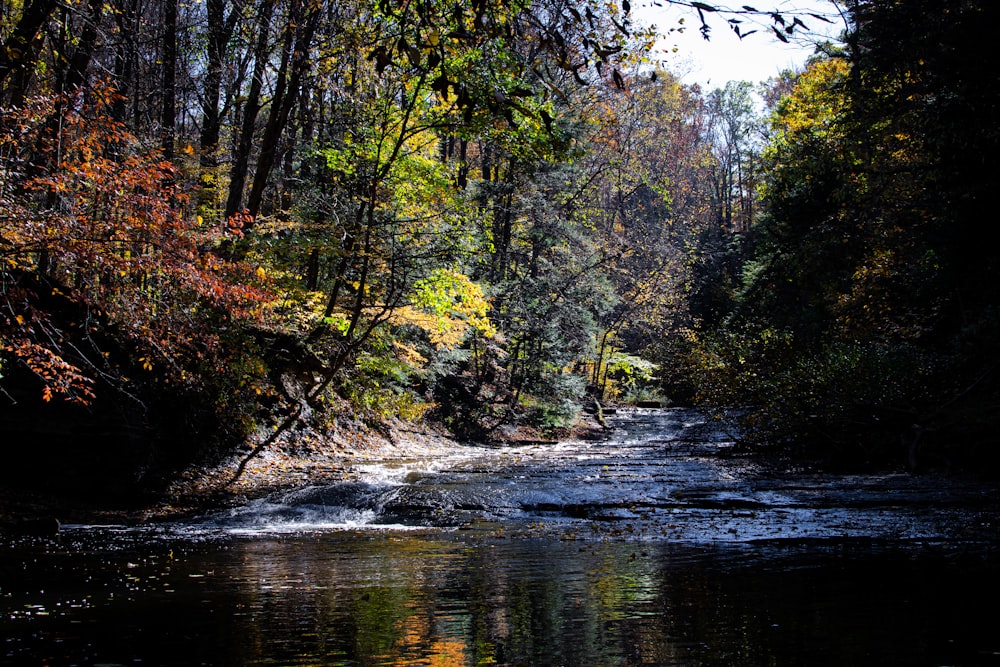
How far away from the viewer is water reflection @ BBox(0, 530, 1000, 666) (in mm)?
3779

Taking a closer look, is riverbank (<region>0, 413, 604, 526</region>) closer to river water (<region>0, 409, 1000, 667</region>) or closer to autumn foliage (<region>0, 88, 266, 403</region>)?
river water (<region>0, 409, 1000, 667</region>)

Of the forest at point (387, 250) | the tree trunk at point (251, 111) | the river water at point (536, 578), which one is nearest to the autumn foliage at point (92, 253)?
the forest at point (387, 250)

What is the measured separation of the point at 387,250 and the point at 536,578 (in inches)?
379

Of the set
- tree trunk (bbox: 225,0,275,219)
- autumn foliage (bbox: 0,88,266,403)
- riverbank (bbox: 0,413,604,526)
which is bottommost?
riverbank (bbox: 0,413,604,526)

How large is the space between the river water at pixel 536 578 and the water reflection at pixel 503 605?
0.02 m

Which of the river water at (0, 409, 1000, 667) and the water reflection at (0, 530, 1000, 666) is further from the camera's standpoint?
the river water at (0, 409, 1000, 667)

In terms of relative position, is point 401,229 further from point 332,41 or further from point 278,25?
point 278,25

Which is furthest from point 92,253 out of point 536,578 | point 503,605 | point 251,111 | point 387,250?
point 251,111

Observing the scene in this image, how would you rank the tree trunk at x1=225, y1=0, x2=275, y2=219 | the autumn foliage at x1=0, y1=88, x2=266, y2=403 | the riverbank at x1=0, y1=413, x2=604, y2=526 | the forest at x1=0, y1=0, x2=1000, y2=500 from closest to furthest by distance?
the autumn foliage at x1=0, y1=88, x2=266, y2=403, the forest at x1=0, y1=0, x2=1000, y2=500, the riverbank at x1=0, y1=413, x2=604, y2=526, the tree trunk at x1=225, y1=0, x2=275, y2=219

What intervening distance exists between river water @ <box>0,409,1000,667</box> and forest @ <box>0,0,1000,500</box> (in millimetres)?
2403

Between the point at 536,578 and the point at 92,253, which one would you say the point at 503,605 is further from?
the point at 92,253

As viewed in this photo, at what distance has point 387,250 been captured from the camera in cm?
1458

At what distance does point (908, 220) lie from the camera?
48.2ft

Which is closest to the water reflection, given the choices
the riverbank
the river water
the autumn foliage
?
the river water
